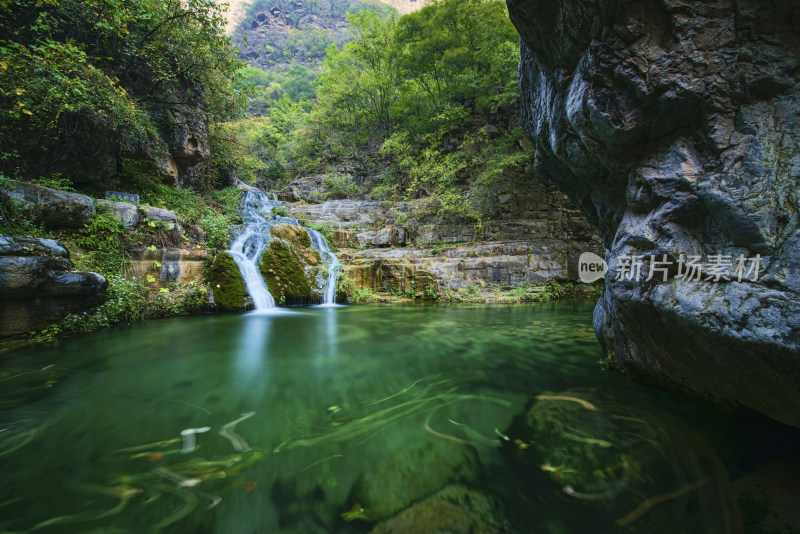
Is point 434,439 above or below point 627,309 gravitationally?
below

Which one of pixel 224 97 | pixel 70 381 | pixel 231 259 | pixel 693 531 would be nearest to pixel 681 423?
pixel 693 531

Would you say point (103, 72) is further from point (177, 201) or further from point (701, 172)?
point (701, 172)

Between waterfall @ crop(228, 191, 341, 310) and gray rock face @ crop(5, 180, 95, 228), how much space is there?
3.00 metres

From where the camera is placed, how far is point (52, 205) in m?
5.60

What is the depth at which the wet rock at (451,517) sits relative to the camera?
139 centimetres

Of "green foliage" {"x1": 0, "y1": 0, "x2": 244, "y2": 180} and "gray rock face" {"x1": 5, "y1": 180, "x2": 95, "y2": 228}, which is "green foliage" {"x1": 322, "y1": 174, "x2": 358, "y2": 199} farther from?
"gray rock face" {"x1": 5, "y1": 180, "x2": 95, "y2": 228}

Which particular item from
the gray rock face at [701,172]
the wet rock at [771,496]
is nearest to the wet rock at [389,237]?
the gray rock face at [701,172]

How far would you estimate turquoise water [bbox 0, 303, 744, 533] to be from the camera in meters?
1.47

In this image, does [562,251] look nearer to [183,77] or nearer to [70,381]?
[70,381]

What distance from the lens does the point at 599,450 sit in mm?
1926

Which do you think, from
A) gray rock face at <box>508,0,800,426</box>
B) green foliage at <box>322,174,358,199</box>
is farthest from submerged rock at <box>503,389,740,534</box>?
green foliage at <box>322,174,358,199</box>

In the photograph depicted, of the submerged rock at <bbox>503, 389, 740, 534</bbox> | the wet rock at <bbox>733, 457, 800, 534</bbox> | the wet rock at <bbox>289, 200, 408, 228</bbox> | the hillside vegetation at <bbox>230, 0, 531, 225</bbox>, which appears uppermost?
the hillside vegetation at <bbox>230, 0, 531, 225</bbox>

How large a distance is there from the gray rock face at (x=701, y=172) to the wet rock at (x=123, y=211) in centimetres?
903

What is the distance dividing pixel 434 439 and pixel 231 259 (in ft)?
25.8
